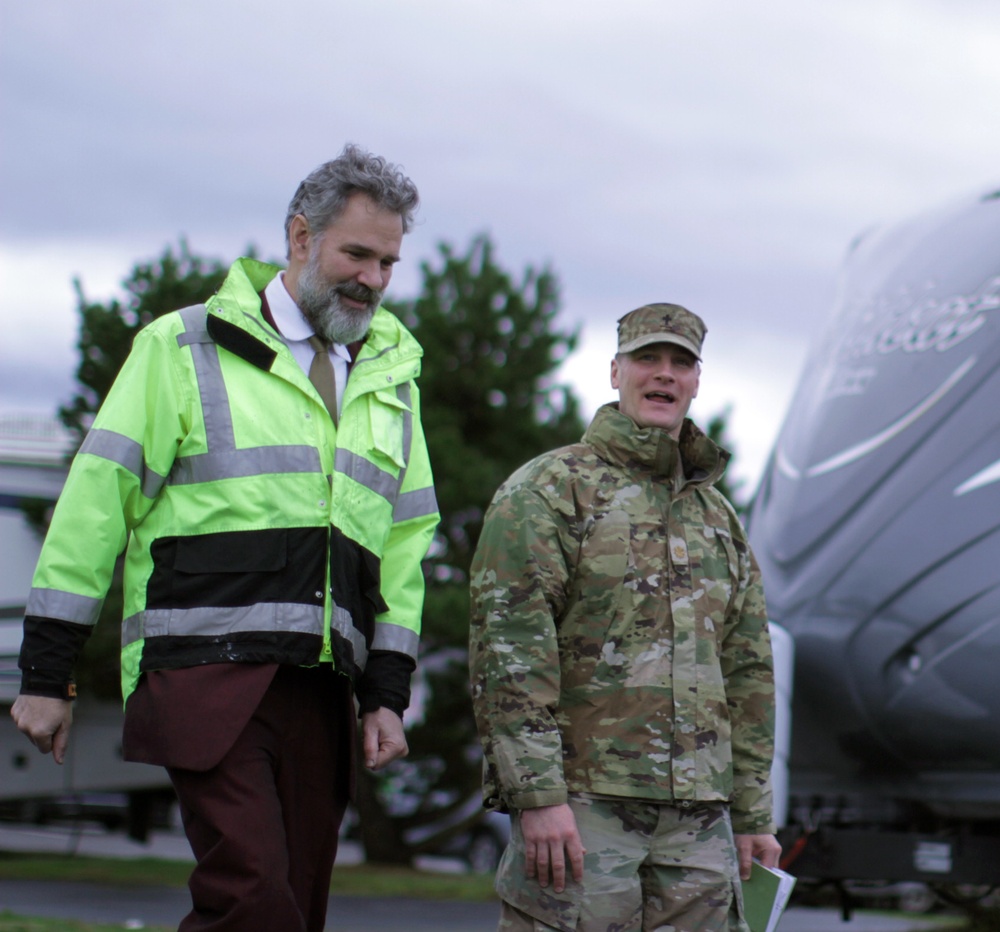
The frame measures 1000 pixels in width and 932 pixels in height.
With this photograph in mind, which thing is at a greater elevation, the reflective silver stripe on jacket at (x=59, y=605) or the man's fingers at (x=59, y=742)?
the reflective silver stripe on jacket at (x=59, y=605)

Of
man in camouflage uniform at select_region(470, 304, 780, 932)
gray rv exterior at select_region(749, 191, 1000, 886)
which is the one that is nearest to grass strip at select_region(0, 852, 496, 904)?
gray rv exterior at select_region(749, 191, 1000, 886)

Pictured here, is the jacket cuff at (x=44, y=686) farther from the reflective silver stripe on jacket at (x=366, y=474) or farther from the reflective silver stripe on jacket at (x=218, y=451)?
the reflective silver stripe on jacket at (x=366, y=474)

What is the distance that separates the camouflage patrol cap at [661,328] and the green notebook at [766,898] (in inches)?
46.9

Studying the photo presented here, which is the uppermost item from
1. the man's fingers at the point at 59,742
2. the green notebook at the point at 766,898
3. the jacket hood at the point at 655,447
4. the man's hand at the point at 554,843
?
the jacket hood at the point at 655,447

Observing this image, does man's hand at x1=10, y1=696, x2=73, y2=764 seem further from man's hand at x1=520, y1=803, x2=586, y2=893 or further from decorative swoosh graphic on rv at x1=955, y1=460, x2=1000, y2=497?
decorative swoosh graphic on rv at x1=955, y1=460, x2=1000, y2=497

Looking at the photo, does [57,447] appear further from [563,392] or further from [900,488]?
[900,488]

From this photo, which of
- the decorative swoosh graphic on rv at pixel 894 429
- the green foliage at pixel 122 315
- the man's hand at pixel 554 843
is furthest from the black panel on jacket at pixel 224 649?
the green foliage at pixel 122 315

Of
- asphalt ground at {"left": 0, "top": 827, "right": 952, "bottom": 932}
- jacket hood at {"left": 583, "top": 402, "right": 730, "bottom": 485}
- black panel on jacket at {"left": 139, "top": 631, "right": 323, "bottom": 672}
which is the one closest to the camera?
black panel on jacket at {"left": 139, "top": 631, "right": 323, "bottom": 672}

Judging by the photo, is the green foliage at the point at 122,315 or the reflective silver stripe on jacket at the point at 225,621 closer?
the reflective silver stripe on jacket at the point at 225,621

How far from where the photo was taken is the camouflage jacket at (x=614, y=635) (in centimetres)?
313

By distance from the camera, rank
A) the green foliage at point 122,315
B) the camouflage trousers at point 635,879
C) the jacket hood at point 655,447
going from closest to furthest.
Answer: the camouflage trousers at point 635,879, the jacket hood at point 655,447, the green foliage at point 122,315

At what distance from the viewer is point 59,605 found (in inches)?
111

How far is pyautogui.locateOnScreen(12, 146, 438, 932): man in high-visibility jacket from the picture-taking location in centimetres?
279

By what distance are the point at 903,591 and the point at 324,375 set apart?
9.15 ft
